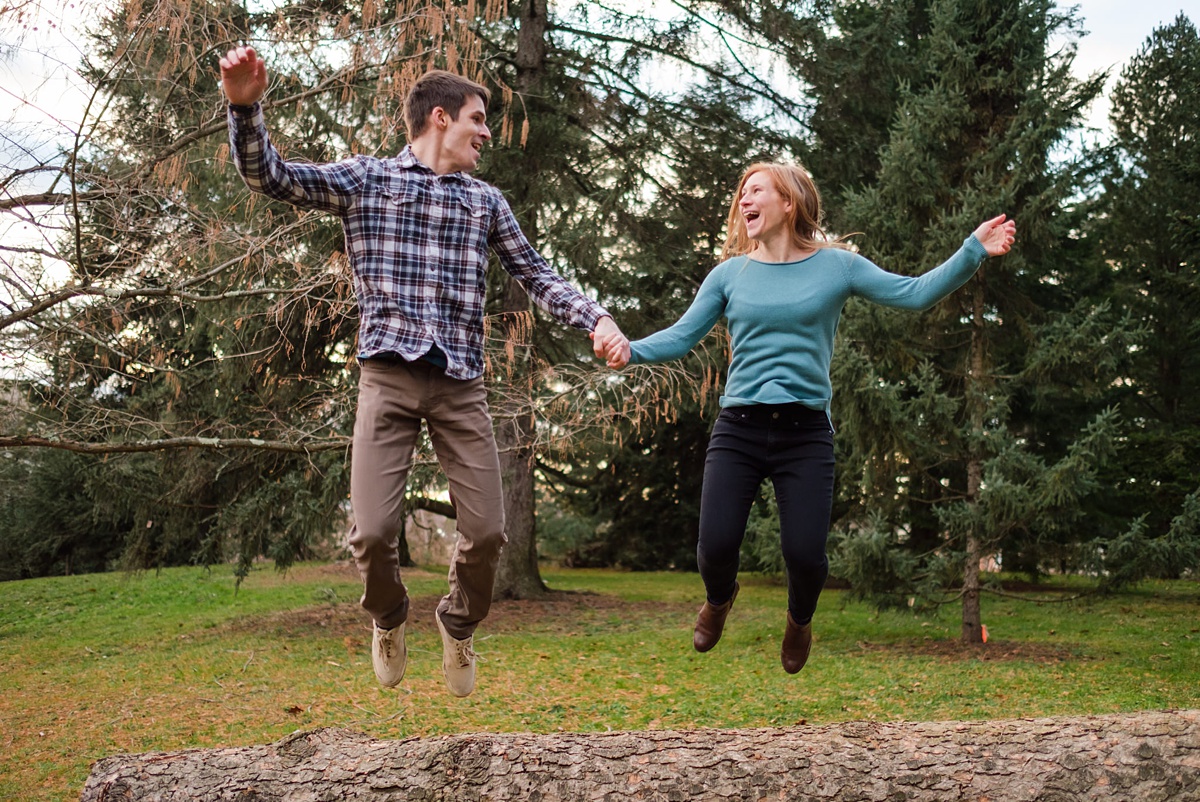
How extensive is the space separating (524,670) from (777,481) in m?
7.16

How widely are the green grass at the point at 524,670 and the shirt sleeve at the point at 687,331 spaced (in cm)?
472

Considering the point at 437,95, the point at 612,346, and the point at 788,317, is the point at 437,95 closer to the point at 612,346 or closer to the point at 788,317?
the point at 612,346

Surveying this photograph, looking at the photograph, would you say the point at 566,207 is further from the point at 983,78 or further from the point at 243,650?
the point at 243,650

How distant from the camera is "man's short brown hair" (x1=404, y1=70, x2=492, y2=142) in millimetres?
3957

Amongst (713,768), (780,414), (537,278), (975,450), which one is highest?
(975,450)

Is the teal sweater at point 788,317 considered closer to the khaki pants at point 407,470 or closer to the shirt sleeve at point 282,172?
the khaki pants at point 407,470

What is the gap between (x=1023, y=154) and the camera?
11.4 m

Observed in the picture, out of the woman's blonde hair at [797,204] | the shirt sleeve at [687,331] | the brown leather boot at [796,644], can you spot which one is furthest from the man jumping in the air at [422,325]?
the brown leather boot at [796,644]

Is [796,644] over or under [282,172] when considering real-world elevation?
under

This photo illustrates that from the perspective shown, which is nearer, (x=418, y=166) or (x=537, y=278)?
(x=418, y=166)

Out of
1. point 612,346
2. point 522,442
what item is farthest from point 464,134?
point 522,442

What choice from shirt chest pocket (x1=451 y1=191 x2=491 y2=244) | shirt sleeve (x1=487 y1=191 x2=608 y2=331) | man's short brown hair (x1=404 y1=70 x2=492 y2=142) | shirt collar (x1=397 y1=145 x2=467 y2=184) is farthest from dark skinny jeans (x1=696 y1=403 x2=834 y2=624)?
man's short brown hair (x1=404 y1=70 x2=492 y2=142)

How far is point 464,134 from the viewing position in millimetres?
4012

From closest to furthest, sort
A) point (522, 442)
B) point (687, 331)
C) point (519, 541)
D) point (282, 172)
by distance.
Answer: point (282, 172) → point (687, 331) → point (522, 442) → point (519, 541)
